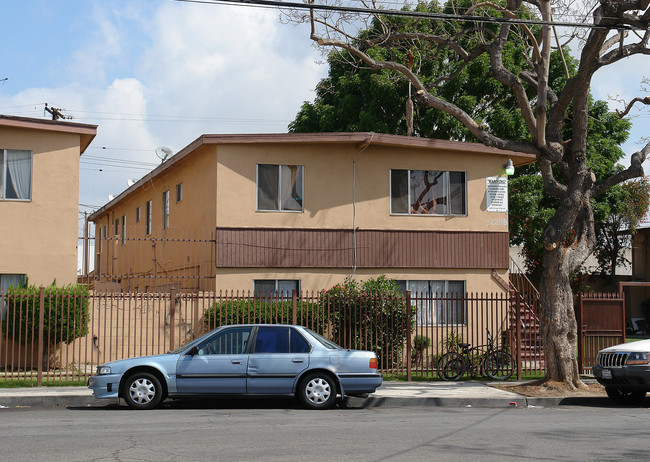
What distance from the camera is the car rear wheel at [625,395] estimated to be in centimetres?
1470

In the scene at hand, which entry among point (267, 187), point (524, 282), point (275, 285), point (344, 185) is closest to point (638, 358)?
point (344, 185)

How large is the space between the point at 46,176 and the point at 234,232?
15.9ft

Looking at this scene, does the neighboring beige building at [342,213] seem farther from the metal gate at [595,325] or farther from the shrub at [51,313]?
the metal gate at [595,325]

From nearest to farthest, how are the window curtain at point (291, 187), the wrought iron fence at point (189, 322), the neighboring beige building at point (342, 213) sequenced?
the wrought iron fence at point (189, 322), the neighboring beige building at point (342, 213), the window curtain at point (291, 187)

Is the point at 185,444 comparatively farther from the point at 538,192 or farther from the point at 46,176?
the point at 538,192

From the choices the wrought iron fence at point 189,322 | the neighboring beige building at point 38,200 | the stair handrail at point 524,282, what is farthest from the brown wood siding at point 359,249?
the neighboring beige building at point 38,200

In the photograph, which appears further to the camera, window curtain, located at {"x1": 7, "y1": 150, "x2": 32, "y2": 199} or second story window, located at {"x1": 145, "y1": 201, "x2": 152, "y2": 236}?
second story window, located at {"x1": 145, "y1": 201, "x2": 152, "y2": 236}

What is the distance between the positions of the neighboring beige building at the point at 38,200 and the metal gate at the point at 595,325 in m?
12.2

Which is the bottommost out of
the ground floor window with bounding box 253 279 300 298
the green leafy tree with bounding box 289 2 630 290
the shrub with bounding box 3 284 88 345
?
the shrub with bounding box 3 284 88 345

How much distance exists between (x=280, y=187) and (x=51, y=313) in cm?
695

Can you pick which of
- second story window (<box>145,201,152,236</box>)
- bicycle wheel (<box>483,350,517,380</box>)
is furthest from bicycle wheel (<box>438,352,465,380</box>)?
second story window (<box>145,201,152,236</box>)

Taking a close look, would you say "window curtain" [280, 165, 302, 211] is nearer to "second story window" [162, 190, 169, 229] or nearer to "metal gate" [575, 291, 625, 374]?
"second story window" [162, 190, 169, 229]

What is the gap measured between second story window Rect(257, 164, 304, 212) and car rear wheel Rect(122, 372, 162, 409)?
908 cm

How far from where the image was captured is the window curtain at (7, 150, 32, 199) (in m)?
19.1
